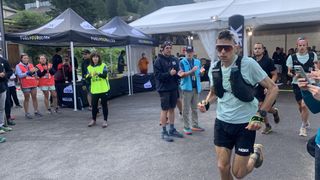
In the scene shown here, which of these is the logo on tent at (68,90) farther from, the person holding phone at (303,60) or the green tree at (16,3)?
the green tree at (16,3)

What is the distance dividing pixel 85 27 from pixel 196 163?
691 centimetres

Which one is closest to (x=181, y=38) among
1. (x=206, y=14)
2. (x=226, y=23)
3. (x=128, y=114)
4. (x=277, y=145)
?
(x=206, y=14)

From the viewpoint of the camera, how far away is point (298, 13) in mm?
11320

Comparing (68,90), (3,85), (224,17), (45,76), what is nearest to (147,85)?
(224,17)

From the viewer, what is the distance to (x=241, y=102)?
342cm

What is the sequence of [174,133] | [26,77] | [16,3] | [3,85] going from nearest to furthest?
[174,133] → [3,85] → [26,77] → [16,3]

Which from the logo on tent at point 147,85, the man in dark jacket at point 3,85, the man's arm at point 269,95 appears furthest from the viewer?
the logo on tent at point 147,85

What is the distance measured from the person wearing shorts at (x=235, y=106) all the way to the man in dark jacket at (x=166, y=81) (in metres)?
2.77

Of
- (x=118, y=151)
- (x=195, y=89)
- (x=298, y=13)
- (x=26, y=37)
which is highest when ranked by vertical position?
(x=298, y=13)

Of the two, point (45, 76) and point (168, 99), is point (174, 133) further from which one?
point (45, 76)

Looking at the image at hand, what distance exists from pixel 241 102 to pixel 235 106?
0.24 feet

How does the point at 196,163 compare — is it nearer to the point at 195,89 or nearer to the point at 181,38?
the point at 195,89

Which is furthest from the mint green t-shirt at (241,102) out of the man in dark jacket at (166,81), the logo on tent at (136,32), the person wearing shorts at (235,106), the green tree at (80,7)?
the green tree at (80,7)

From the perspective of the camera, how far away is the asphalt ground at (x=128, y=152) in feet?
15.6
